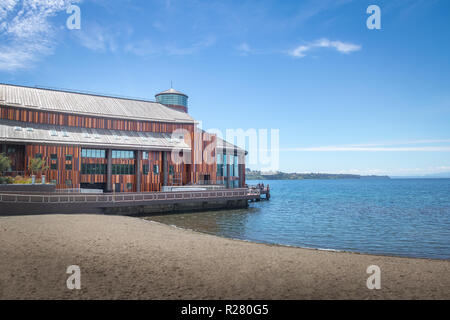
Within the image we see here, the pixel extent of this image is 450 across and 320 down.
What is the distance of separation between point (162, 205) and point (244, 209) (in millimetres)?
14679

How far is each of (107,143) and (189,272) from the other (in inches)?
1602

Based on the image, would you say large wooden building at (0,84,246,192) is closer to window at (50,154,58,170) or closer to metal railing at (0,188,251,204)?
window at (50,154,58,170)

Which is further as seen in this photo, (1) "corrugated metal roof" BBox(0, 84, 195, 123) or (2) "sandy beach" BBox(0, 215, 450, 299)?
(1) "corrugated metal roof" BBox(0, 84, 195, 123)

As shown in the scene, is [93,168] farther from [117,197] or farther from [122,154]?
[117,197]

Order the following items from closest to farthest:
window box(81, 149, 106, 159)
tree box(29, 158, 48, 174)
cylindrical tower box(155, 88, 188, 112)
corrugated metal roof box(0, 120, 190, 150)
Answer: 1. tree box(29, 158, 48, 174)
2. corrugated metal roof box(0, 120, 190, 150)
3. window box(81, 149, 106, 159)
4. cylindrical tower box(155, 88, 188, 112)

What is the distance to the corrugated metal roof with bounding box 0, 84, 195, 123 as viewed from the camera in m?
46.6

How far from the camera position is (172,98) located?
69312 mm

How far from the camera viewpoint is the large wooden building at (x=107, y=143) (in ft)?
142

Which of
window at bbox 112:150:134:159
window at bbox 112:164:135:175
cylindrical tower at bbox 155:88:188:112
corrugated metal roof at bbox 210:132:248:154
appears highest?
cylindrical tower at bbox 155:88:188:112

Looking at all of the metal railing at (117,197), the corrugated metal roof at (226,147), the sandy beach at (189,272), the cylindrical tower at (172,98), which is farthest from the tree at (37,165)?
the cylindrical tower at (172,98)

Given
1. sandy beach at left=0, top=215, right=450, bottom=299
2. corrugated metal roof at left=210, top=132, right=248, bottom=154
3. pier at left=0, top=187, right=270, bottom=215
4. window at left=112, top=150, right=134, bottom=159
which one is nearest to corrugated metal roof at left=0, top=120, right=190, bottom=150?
window at left=112, top=150, right=134, bottom=159

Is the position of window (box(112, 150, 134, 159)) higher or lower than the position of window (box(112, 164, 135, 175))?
higher

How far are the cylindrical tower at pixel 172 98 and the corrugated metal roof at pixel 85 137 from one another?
14663 millimetres

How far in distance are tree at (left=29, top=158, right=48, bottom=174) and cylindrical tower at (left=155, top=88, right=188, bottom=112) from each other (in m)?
32.7
